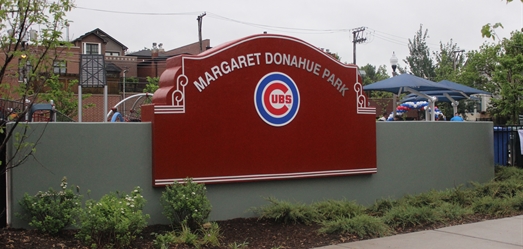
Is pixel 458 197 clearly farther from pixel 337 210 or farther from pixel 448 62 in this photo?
pixel 448 62

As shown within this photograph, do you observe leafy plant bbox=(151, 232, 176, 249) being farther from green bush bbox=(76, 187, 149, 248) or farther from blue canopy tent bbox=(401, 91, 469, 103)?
blue canopy tent bbox=(401, 91, 469, 103)

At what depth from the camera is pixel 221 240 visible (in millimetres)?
7324

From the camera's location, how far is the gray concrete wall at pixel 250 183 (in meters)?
7.37

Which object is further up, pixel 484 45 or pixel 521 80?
pixel 484 45

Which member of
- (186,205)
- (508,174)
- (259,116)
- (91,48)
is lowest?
(508,174)

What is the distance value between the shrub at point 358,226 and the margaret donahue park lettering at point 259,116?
5.31ft

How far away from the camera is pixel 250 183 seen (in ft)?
29.6

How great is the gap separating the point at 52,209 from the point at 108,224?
39.1 inches

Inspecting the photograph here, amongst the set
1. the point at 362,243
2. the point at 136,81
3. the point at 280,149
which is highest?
the point at 136,81

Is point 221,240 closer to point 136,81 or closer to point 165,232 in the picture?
point 165,232

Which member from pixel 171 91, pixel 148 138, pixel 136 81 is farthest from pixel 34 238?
pixel 136 81

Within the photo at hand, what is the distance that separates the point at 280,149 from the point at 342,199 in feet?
5.26

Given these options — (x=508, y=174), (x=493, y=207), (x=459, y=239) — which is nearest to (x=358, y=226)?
(x=459, y=239)

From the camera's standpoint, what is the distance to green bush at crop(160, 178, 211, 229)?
7477 millimetres
